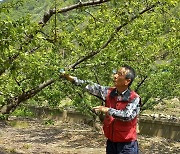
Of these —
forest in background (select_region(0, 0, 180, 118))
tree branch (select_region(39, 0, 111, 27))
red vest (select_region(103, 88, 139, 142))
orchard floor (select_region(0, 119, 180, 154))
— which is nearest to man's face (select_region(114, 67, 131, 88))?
red vest (select_region(103, 88, 139, 142))

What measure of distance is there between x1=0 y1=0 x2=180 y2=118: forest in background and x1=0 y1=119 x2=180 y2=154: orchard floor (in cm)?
154

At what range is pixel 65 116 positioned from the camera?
24297 mm

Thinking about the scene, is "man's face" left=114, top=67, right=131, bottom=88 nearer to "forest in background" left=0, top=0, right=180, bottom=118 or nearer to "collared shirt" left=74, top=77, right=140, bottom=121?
"collared shirt" left=74, top=77, right=140, bottom=121

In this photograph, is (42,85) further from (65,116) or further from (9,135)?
(65,116)

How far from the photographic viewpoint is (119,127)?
15.6 ft

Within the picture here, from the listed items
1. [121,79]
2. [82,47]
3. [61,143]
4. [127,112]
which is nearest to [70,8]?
[121,79]

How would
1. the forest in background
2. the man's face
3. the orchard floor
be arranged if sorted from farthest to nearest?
the orchard floor
the forest in background
the man's face

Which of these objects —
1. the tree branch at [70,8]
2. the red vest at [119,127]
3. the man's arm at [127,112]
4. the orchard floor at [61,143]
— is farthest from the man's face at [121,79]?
the orchard floor at [61,143]

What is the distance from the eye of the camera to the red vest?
4742mm

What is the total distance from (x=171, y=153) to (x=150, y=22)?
16.3ft

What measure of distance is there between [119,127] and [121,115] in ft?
0.70

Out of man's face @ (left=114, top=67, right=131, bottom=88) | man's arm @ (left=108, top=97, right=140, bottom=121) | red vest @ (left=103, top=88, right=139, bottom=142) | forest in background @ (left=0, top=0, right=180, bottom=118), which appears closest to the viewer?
man's arm @ (left=108, top=97, right=140, bottom=121)

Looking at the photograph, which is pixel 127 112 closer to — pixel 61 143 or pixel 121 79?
pixel 121 79

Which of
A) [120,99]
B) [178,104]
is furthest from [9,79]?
[178,104]
